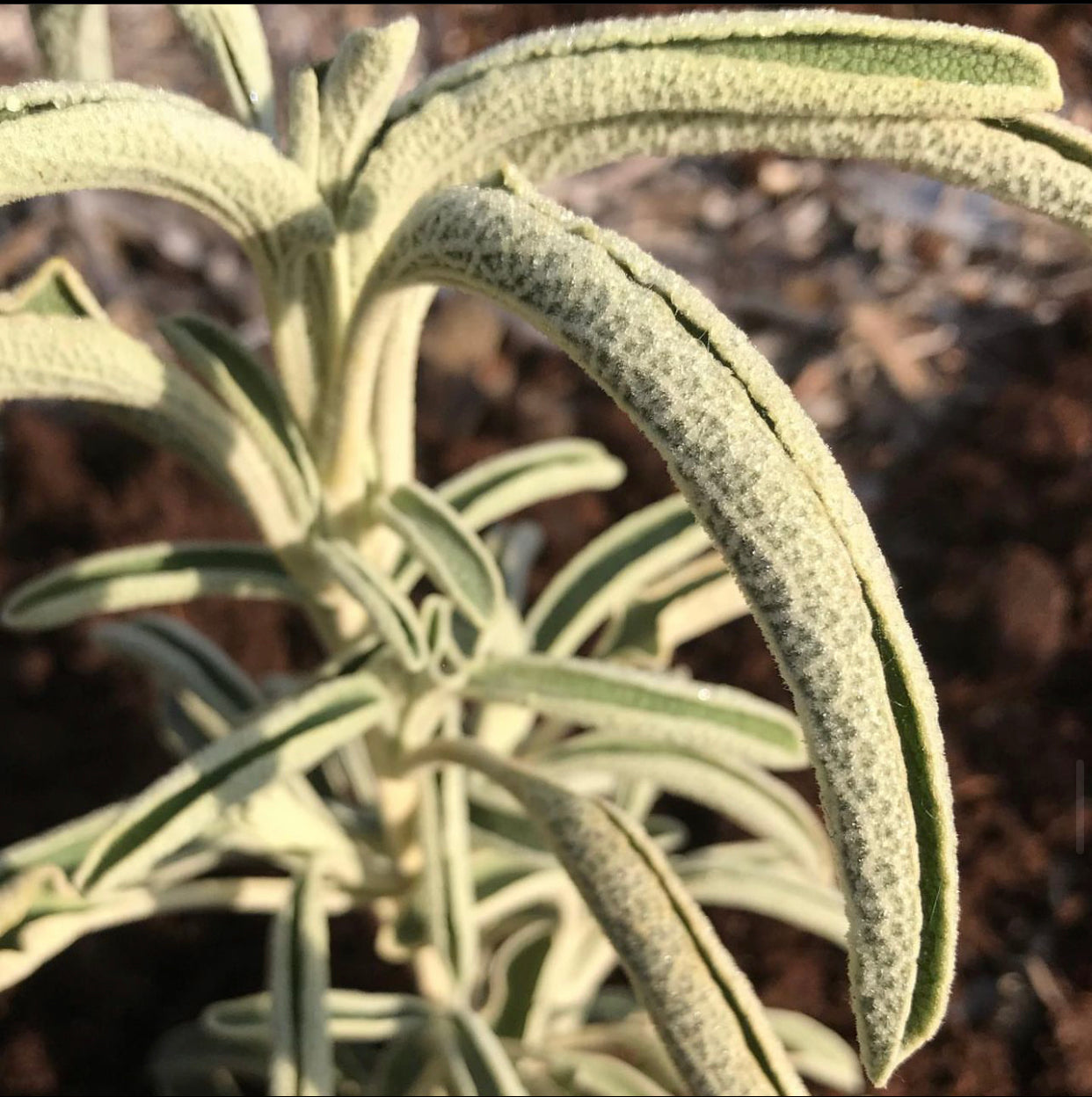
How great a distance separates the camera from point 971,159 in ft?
1.78

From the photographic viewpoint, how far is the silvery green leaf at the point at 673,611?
1.01 m

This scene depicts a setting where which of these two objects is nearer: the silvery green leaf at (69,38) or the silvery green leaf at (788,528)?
the silvery green leaf at (788,528)

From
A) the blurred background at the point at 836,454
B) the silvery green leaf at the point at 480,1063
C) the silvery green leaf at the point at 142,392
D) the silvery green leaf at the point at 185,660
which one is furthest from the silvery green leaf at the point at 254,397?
the blurred background at the point at 836,454

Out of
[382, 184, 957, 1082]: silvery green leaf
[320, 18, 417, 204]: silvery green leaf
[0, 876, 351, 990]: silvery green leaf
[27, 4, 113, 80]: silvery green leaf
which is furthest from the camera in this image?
[27, 4, 113, 80]: silvery green leaf

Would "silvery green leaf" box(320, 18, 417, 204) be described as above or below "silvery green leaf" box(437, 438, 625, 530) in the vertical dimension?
above

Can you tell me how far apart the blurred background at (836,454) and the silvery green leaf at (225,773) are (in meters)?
0.67

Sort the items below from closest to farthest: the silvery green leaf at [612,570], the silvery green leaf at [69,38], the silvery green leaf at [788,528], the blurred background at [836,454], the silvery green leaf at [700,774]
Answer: the silvery green leaf at [788,528] < the silvery green leaf at [69,38] < the silvery green leaf at [700,774] < the silvery green leaf at [612,570] < the blurred background at [836,454]

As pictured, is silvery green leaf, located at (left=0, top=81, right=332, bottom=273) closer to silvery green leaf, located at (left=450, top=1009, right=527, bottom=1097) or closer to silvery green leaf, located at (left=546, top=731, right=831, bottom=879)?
silvery green leaf, located at (left=546, top=731, right=831, bottom=879)

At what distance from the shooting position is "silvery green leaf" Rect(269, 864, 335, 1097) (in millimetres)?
803

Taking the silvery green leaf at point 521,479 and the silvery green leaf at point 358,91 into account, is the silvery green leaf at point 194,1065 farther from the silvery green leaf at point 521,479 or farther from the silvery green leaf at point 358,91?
the silvery green leaf at point 358,91

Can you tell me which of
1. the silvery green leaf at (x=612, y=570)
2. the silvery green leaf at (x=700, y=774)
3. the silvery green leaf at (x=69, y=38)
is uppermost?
the silvery green leaf at (x=69, y=38)

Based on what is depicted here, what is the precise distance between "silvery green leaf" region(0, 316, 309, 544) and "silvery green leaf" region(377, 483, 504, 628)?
80 millimetres

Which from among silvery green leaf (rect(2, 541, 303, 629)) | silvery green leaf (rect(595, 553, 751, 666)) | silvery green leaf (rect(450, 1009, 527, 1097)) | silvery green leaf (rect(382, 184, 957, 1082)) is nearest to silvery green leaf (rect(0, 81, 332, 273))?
silvery green leaf (rect(382, 184, 957, 1082))

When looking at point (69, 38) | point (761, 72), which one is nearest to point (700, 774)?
point (761, 72)
